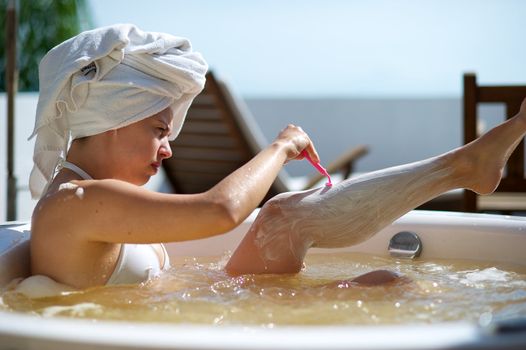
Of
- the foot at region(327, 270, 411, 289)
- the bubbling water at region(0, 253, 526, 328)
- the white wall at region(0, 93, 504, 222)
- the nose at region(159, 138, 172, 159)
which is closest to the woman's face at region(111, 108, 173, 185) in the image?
the nose at region(159, 138, 172, 159)

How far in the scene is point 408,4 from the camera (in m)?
11.2

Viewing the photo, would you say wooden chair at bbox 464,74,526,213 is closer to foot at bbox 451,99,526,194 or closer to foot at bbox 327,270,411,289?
foot at bbox 451,99,526,194

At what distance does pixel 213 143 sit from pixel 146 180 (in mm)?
2657

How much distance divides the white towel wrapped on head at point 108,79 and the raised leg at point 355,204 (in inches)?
15.8

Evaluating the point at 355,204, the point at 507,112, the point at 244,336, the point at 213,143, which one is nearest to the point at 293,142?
the point at 355,204

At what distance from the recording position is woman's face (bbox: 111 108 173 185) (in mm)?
1721

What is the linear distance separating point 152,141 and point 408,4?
32.8ft

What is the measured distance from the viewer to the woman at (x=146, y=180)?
151 cm

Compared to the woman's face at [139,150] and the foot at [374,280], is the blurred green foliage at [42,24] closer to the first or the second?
the woman's face at [139,150]

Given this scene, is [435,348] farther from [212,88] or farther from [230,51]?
[230,51]

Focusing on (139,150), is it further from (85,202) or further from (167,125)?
(85,202)

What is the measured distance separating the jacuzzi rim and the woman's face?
2.24ft

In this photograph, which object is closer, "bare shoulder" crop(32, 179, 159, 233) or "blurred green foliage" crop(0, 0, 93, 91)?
"bare shoulder" crop(32, 179, 159, 233)

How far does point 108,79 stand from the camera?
1.71 m
